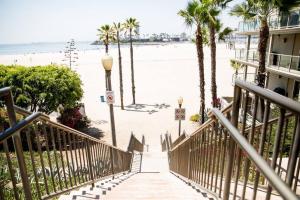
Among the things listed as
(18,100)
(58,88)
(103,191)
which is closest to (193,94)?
(58,88)

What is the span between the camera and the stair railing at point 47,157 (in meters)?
2.56

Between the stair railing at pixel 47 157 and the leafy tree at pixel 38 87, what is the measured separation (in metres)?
8.57

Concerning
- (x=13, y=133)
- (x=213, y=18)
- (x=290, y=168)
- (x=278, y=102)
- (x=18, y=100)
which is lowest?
(x=18, y=100)

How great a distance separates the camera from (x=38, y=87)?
17.3m

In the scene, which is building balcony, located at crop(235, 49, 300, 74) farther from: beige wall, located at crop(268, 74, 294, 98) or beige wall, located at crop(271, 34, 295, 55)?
beige wall, located at crop(268, 74, 294, 98)

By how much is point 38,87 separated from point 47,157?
12.0 meters

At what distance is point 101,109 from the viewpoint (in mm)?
26109

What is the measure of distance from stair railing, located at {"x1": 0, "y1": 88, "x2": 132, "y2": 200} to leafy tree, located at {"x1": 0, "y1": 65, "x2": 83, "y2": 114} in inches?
338

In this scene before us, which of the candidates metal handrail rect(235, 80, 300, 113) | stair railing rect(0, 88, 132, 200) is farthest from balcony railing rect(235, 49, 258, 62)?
metal handrail rect(235, 80, 300, 113)

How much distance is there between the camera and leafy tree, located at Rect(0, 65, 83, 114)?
16828mm

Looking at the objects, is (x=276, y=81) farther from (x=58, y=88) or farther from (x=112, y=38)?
(x=58, y=88)

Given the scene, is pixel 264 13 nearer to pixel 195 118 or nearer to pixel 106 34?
pixel 195 118

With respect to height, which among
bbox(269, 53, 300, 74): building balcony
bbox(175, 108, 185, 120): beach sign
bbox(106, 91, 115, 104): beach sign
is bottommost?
bbox(175, 108, 185, 120): beach sign

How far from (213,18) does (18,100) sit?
13484mm
